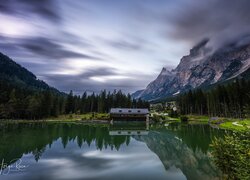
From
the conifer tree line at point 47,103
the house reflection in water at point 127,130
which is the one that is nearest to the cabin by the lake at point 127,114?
the house reflection in water at point 127,130

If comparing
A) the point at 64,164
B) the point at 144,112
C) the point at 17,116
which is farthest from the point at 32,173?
the point at 17,116

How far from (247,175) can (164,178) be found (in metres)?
11.7

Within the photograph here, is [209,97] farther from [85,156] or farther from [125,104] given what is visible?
[85,156]
